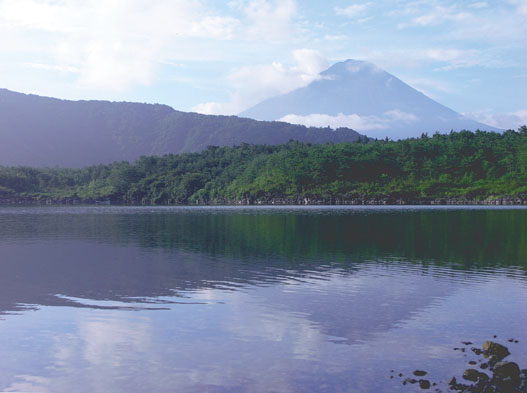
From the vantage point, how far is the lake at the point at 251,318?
12586mm

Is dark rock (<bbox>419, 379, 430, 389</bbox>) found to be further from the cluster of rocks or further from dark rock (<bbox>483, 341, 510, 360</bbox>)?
dark rock (<bbox>483, 341, 510, 360</bbox>)

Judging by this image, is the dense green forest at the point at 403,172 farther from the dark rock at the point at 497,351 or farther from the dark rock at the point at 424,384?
the dark rock at the point at 424,384

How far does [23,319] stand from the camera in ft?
58.0

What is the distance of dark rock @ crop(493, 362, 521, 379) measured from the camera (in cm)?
1189

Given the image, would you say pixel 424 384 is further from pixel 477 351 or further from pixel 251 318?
pixel 251 318

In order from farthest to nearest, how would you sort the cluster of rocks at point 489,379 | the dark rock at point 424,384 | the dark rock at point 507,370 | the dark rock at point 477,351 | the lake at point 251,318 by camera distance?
the dark rock at point 477,351, the lake at point 251,318, the dark rock at point 507,370, the dark rock at point 424,384, the cluster of rocks at point 489,379

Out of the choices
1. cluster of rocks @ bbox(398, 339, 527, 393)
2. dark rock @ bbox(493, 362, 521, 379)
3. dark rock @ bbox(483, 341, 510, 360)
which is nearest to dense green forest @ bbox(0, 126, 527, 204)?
dark rock @ bbox(483, 341, 510, 360)

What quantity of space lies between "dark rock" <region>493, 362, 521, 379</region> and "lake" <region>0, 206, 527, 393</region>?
2.86ft

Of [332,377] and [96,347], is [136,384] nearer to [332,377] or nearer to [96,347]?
[96,347]

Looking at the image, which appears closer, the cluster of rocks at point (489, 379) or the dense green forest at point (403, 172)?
the cluster of rocks at point (489, 379)

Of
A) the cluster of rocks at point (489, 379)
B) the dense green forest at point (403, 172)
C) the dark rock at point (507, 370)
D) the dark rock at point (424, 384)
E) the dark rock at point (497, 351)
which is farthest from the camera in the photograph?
the dense green forest at point (403, 172)

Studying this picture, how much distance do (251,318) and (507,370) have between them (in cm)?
835

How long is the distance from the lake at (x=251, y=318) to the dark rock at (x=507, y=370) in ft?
2.86

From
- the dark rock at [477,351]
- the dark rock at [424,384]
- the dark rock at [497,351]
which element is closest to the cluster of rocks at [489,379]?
A: the dark rock at [424,384]
